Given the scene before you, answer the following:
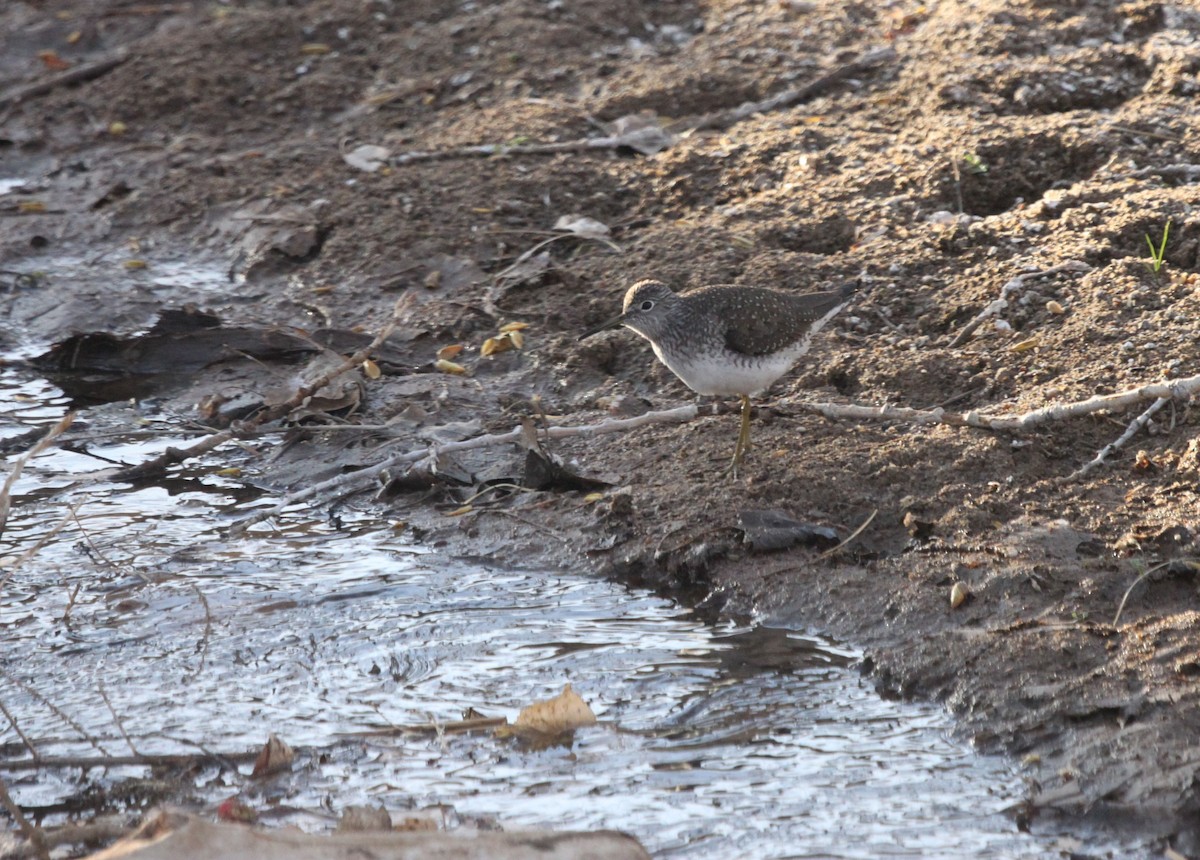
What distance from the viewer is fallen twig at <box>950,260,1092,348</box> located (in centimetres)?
686

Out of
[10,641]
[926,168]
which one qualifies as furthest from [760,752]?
[926,168]

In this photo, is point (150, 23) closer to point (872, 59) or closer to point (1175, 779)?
point (872, 59)

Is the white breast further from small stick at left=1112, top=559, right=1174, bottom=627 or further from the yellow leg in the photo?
small stick at left=1112, top=559, right=1174, bottom=627

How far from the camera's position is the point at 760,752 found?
4.52 meters

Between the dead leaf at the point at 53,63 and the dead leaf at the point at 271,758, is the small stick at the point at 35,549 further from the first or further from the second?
the dead leaf at the point at 53,63

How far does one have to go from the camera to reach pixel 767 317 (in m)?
6.37

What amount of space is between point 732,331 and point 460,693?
7.06 feet

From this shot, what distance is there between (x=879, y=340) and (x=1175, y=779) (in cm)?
330

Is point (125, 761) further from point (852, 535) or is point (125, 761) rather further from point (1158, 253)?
point (1158, 253)

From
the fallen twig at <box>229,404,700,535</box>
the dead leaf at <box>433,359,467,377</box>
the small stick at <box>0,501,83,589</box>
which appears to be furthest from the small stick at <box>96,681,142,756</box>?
the dead leaf at <box>433,359,467,377</box>

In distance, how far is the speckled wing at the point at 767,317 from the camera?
6.25m

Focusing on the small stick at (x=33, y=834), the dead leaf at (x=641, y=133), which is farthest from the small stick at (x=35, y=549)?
the dead leaf at (x=641, y=133)

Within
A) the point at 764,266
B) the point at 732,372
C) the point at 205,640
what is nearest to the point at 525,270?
the point at 764,266

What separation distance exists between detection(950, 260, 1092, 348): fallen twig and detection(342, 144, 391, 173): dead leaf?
4539 millimetres
